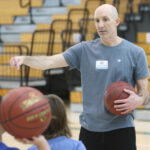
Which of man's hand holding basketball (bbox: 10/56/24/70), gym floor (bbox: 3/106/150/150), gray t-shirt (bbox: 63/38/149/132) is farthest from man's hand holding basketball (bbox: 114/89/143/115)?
gym floor (bbox: 3/106/150/150)

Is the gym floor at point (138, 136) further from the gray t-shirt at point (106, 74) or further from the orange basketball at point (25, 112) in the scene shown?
the orange basketball at point (25, 112)

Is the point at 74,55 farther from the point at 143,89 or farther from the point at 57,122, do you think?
the point at 57,122

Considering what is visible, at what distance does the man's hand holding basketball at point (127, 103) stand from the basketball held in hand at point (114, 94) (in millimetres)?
25

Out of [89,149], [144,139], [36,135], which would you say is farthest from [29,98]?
[144,139]

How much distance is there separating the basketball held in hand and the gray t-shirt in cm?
10

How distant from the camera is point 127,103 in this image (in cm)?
260

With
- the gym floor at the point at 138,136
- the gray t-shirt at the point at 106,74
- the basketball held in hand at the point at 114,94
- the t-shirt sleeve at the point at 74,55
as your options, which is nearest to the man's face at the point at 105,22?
the gray t-shirt at the point at 106,74

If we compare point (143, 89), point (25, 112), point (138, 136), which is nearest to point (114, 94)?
point (143, 89)

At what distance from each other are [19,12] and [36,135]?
7975mm

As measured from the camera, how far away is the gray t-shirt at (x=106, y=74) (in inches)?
108

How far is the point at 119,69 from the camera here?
8.97ft

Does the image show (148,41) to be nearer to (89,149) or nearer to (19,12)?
(19,12)

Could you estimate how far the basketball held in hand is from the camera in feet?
8.57

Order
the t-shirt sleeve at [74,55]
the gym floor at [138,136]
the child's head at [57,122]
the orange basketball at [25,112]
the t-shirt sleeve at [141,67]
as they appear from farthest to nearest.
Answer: the gym floor at [138,136] < the t-shirt sleeve at [74,55] < the t-shirt sleeve at [141,67] < the child's head at [57,122] < the orange basketball at [25,112]
